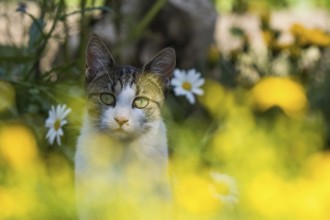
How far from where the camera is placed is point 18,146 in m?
2.32

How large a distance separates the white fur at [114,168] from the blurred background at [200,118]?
0.10 meters

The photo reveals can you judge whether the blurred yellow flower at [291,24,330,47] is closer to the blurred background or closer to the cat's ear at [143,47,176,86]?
the blurred background

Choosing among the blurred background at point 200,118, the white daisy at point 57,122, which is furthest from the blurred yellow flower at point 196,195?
the white daisy at point 57,122

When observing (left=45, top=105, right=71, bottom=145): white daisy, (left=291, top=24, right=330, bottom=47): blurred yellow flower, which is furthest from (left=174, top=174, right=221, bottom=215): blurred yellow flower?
(left=291, top=24, right=330, bottom=47): blurred yellow flower

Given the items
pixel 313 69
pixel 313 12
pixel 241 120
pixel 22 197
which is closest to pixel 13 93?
pixel 241 120

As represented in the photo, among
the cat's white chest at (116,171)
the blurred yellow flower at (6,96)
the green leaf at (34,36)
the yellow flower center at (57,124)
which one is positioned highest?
the green leaf at (34,36)

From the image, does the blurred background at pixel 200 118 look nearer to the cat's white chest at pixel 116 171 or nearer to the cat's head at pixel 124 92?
the cat's white chest at pixel 116 171

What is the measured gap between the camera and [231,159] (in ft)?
8.70

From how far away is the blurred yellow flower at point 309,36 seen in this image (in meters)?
3.42

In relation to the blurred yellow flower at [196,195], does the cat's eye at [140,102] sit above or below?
above

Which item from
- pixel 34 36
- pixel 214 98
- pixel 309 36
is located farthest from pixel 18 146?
pixel 309 36

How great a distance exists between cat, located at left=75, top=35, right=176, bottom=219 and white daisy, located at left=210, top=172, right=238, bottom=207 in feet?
1.21

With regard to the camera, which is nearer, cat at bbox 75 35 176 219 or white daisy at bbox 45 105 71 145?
cat at bbox 75 35 176 219

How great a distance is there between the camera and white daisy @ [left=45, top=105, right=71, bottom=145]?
2.47 meters
